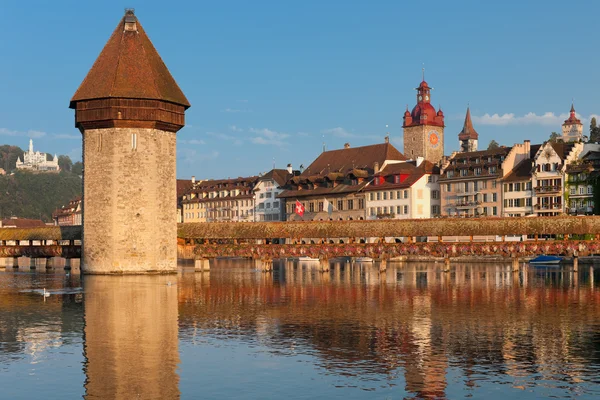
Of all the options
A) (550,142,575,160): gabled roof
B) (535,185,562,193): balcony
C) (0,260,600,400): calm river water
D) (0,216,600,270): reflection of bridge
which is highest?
(550,142,575,160): gabled roof

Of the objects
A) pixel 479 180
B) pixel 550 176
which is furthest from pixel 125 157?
pixel 479 180

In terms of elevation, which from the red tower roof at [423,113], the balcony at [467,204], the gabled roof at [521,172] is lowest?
the balcony at [467,204]

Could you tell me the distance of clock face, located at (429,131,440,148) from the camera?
4373 inches

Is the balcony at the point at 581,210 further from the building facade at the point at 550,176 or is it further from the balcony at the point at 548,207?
the balcony at the point at 548,207

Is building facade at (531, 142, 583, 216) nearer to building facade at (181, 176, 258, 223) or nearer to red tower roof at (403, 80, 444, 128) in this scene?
red tower roof at (403, 80, 444, 128)

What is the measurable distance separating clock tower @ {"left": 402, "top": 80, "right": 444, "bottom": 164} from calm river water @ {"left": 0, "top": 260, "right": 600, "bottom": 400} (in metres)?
73.4

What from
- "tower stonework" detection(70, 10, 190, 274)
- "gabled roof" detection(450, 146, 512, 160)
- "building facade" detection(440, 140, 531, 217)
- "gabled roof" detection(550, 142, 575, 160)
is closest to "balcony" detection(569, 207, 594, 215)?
"gabled roof" detection(550, 142, 575, 160)

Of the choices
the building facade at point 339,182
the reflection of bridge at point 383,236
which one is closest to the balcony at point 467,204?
the building facade at point 339,182

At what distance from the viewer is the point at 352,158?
102m

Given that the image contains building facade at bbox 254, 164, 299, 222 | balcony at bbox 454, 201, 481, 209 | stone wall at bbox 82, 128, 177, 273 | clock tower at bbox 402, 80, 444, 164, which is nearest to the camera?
stone wall at bbox 82, 128, 177, 273

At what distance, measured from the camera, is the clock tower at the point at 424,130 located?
110 m

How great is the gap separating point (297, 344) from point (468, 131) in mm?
153717

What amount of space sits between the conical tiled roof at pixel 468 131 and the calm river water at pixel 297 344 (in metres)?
134

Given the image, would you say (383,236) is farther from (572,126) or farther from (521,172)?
(572,126)
